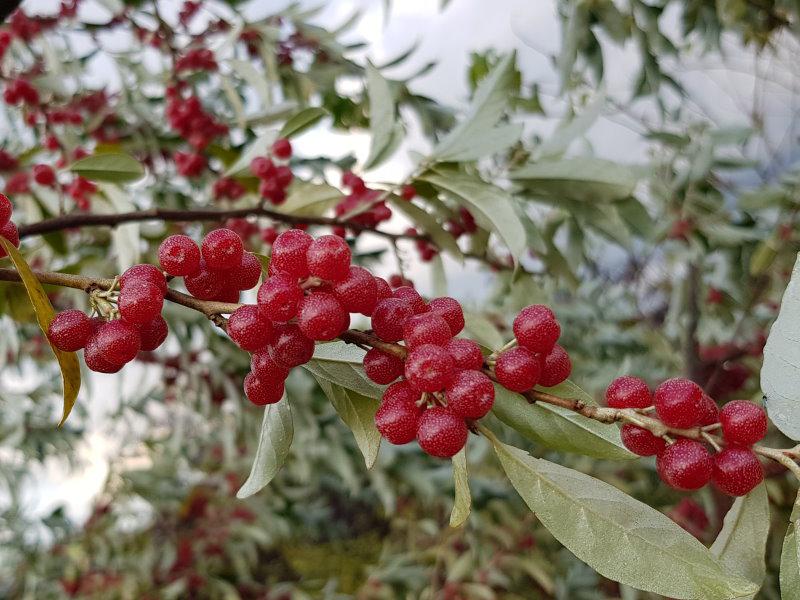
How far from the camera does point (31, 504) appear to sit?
247 cm

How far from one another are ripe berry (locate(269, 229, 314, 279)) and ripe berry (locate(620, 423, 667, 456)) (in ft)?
0.65

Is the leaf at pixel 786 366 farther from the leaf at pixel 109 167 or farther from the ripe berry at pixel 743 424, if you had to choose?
the leaf at pixel 109 167

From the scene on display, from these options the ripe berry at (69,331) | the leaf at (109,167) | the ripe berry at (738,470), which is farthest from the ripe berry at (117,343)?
the leaf at (109,167)

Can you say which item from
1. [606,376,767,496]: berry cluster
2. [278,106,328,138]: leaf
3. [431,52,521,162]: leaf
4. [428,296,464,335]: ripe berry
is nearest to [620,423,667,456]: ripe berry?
[606,376,767,496]: berry cluster

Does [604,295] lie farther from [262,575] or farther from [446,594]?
[262,575]

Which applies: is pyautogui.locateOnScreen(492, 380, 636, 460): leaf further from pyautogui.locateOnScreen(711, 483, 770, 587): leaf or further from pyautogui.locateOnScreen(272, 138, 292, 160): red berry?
pyautogui.locateOnScreen(272, 138, 292, 160): red berry

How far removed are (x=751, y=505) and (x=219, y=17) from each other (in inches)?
53.3

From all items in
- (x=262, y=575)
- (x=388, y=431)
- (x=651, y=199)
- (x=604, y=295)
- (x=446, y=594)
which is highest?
(x=388, y=431)

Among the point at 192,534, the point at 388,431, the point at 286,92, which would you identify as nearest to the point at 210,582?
the point at 192,534

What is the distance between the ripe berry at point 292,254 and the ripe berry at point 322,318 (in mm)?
28

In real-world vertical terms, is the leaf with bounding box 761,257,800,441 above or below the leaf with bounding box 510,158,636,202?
above

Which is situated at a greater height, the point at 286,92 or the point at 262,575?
the point at 286,92

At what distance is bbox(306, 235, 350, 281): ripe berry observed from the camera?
1.18 feet

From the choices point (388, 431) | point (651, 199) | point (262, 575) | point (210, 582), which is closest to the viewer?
point (388, 431)
